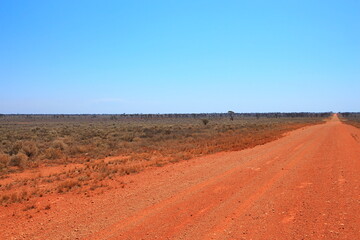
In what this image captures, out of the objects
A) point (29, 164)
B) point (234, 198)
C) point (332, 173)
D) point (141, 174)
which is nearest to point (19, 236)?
point (234, 198)

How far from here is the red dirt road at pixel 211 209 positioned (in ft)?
20.4

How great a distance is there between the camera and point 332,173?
456 inches

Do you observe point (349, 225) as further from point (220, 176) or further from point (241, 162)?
point (241, 162)

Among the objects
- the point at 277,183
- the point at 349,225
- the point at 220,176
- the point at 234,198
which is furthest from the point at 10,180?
the point at 349,225

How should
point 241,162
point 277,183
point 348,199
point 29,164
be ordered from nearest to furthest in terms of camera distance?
point 348,199
point 277,183
point 241,162
point 29,164

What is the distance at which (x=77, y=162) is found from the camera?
1783cm

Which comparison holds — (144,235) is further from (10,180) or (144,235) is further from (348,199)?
(10,180)

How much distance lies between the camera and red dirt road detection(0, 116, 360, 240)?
6218 millimetres

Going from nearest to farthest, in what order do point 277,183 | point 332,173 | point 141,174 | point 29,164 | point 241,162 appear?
point 277,183 < point 332,173 < point 141,174 < point 241,162 < point 29,164

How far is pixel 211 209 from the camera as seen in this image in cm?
763

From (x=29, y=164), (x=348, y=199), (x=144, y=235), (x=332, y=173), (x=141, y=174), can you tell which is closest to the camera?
(x=144, y=235)

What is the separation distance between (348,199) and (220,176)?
4.74m

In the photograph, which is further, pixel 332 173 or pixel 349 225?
pixel 332 173

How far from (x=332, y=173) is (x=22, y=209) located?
10967 mm
